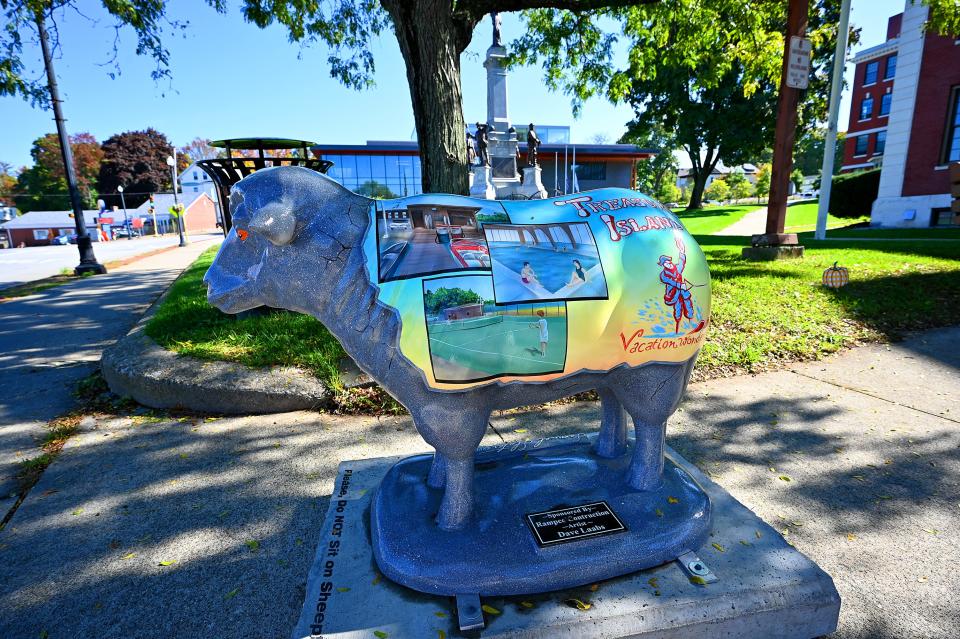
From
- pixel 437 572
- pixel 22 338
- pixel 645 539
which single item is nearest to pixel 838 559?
pixel 645 539

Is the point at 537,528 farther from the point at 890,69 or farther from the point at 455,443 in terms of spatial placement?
the point at 890,69

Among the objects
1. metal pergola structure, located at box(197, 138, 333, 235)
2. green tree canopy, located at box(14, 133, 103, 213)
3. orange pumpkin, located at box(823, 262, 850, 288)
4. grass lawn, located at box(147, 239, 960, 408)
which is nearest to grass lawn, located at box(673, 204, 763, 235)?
grass lawn, located at box(147, 239, 960, 408)

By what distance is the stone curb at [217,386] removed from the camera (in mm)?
4250

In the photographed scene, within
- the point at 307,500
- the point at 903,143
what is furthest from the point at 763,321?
the point at 903,143

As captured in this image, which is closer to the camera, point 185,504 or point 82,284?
point 185,504

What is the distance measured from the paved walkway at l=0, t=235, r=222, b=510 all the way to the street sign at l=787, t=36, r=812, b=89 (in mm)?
11496

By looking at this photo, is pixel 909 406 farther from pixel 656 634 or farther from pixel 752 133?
pixel 752 133

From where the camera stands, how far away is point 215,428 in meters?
4.03

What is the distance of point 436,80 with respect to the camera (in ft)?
15.5

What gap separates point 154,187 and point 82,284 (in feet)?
213

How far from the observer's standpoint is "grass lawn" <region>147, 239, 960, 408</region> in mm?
4883

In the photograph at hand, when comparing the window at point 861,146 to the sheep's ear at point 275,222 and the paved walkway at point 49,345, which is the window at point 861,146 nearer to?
the paved walkway at point 49,345

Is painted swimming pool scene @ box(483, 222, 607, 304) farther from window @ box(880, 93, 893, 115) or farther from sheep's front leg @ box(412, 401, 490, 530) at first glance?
window @ box(880, 93, 893, 115)

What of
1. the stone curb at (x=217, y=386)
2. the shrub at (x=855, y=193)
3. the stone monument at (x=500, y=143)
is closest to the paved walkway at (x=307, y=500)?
the stone curb at (x=217, y=386)
